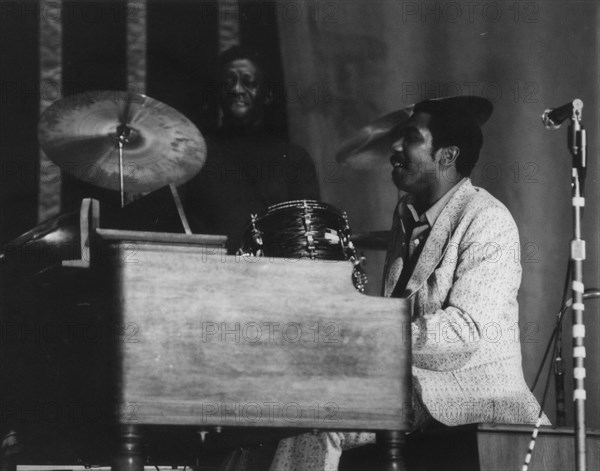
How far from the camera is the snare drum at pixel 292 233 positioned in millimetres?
3736

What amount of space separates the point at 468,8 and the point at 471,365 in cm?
266

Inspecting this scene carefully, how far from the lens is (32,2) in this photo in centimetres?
586

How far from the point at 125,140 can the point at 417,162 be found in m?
1.33

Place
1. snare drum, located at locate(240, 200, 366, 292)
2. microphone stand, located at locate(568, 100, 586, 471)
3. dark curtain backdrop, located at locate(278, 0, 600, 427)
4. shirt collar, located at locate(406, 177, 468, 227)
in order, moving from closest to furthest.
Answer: microphone stand, located at locate(568, 100, 586, 471) < snare drum, located at locate(240, 200, 366, 292) < shirt collar, located at locate(406, 177, 468, 227) < dark curtain backdrop, located at locate(278, 0, 600, 427)

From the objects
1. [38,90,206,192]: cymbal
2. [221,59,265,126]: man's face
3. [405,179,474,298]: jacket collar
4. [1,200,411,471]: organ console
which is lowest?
[1,200,411,471]: organ console

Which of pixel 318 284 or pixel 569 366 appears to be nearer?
pixel 318 284

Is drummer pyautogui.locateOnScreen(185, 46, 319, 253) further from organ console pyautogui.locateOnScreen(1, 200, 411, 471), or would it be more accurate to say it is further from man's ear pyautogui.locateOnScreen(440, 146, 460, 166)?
organ console pyautogui.locateOnScreen(1, 200, 411, 471)

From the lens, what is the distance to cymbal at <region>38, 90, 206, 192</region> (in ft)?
14.4

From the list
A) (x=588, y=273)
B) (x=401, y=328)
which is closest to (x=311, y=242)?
(x=401, y=328)

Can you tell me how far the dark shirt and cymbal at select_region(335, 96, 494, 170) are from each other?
797mm

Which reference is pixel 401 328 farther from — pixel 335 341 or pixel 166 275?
pixel 166 275

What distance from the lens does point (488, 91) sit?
18.1 ft

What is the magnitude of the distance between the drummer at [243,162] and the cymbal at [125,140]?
2.98 ft

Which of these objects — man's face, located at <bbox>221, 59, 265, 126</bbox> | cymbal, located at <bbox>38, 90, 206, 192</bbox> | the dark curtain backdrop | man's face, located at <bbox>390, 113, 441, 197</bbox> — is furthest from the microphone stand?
man's face, located at <bbox>221, 59, 265, 126</bbox>
